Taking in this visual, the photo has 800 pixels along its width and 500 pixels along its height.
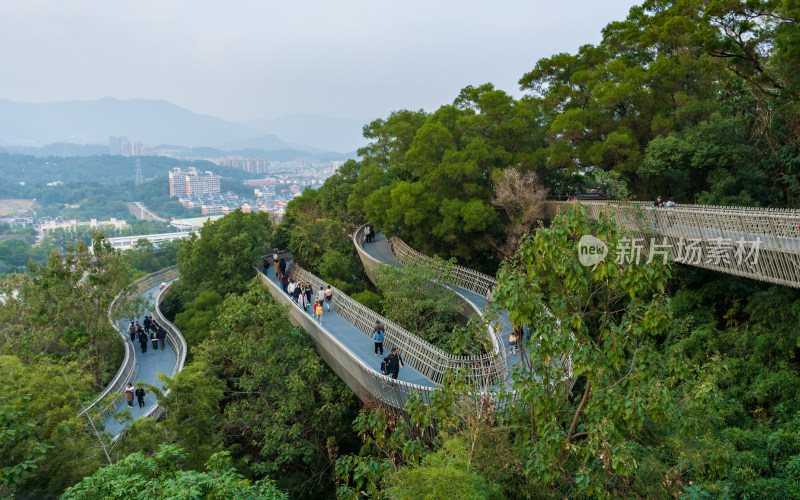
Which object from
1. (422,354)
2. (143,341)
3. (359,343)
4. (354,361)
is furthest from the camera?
(143,341)

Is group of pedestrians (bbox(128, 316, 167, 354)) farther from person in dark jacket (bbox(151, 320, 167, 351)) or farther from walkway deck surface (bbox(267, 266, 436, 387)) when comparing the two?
walkway deck surface (bbox(267, 266, 436, 387))

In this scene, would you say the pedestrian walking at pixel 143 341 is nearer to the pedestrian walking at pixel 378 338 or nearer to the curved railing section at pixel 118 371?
the curved railing section at pixel 118 371

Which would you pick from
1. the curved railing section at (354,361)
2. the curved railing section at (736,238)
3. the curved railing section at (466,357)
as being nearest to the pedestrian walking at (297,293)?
the curved railing section at (354,361)

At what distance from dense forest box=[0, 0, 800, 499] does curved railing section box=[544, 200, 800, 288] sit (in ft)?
4.96

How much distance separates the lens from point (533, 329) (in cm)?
599

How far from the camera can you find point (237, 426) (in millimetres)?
13742

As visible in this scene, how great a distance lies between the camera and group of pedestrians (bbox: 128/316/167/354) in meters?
18.7

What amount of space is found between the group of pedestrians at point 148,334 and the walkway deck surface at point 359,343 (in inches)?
248

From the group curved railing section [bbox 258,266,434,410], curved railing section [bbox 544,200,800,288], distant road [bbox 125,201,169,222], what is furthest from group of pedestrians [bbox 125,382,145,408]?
distant road [bbox 125,201,169,222]

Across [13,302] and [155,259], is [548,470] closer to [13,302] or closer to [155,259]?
[13,302]

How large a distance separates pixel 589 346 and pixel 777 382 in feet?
24.2

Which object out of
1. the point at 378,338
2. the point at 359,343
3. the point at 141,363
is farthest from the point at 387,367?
the point at 141,363

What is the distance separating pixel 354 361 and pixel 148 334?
11848 millimetres

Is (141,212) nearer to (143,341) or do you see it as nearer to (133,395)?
(143,341)
